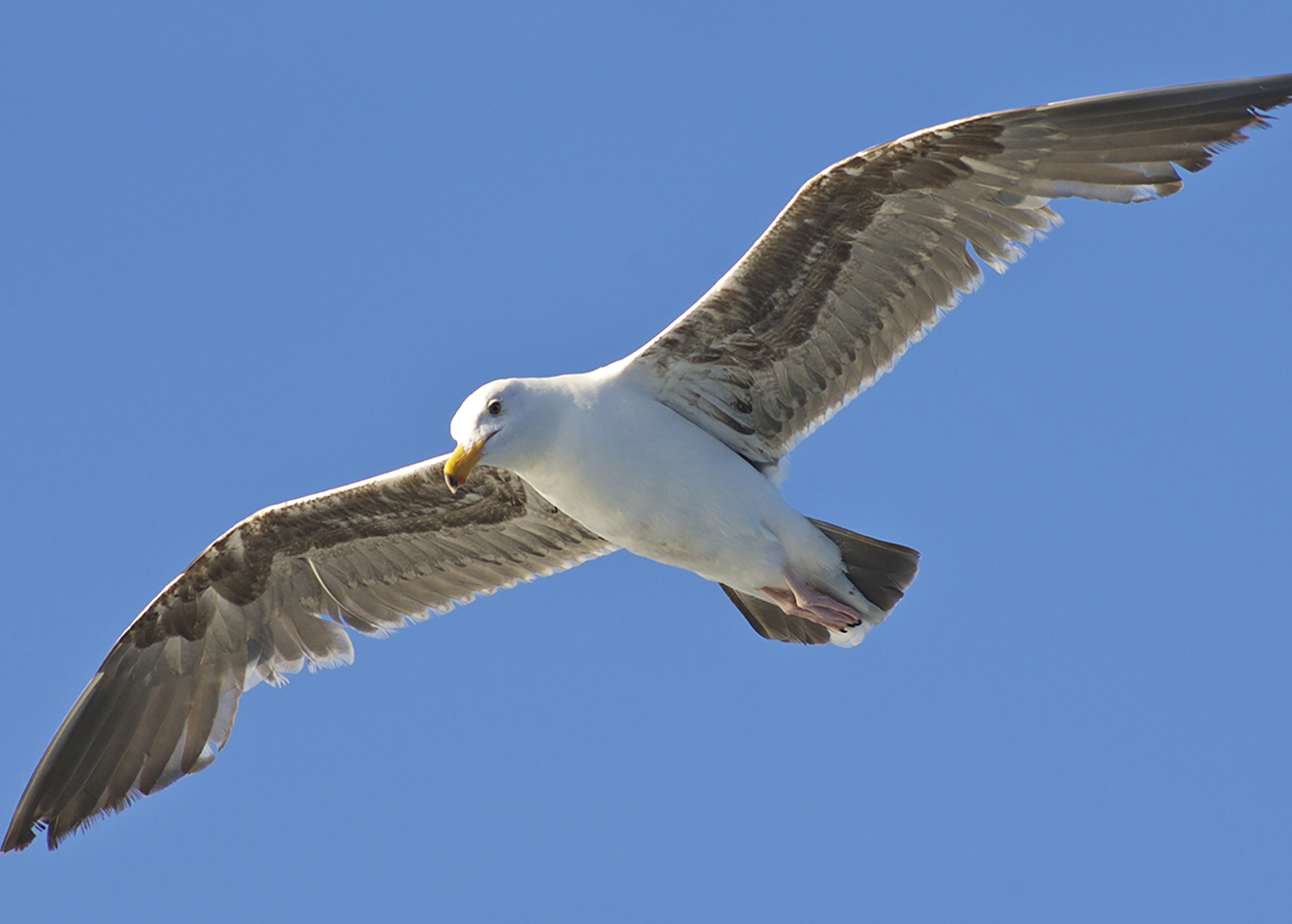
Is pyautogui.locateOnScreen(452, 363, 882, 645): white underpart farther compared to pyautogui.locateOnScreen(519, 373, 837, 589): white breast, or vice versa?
pyautogui.locateOnScreen(519, 373, 837, 589): white breast

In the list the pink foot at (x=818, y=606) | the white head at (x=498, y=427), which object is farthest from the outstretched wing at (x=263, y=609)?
the pink foot at (x=818, y=606)

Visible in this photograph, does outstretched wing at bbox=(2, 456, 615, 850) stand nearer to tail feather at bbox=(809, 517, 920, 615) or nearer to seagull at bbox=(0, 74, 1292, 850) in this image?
seagull at bbox=(0, 74, 1292, 850)

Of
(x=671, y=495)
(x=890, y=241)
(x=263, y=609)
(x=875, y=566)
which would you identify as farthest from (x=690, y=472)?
(x=263, y=609)

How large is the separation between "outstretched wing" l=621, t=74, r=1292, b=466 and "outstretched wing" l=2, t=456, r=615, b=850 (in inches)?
66.3

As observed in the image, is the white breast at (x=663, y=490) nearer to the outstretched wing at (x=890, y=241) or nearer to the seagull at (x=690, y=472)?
the seagull at (x=690, y=472)

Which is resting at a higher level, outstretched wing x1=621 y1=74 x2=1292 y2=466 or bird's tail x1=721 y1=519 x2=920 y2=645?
outstretched wing x1=621 y1=74 x2=1292 y2=466

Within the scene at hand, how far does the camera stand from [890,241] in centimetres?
940

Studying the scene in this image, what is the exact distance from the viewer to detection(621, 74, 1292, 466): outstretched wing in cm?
880

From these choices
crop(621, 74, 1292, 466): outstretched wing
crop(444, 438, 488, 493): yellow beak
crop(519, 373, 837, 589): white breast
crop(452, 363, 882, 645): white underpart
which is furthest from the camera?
crop(519, 373, 837, 589): white breast

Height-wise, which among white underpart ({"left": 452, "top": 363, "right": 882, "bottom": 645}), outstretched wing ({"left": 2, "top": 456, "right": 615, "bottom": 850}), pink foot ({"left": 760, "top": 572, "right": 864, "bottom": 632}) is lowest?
outstretched wing ({"left": 2, "top": 456, "right": 615, "bottom": 850})

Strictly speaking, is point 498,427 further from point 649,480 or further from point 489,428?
point 649,480

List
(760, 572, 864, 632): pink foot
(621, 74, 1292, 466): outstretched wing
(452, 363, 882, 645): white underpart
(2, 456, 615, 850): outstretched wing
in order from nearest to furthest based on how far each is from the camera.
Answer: (621, 74, 1292, 466): outstretched wing < (452, 363, 882, 645): white underpart < (760, 572, 864, 632): pink foot < (2, 456, 615, 850): outstretched wing

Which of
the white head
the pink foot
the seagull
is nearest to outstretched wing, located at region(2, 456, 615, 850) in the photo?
the seagull

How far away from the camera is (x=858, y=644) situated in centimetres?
1002
